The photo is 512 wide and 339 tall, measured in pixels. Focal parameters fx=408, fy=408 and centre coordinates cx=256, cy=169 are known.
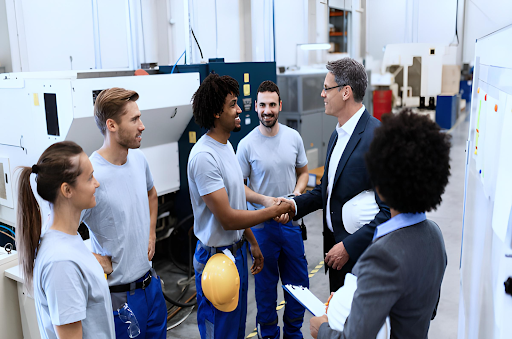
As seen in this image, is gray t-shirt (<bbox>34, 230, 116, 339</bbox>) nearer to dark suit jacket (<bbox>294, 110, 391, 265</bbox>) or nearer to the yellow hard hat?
the yellow hard hat

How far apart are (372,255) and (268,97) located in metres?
2.12

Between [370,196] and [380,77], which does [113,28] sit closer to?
[370,196]

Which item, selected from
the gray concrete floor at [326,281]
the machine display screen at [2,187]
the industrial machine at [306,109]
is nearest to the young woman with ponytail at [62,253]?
the gray concrete floor at [326,281]

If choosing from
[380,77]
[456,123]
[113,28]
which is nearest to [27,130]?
[113,28]

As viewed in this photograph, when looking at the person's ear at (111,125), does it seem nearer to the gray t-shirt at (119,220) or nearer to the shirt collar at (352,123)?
the gray t-shirt at (119,220)

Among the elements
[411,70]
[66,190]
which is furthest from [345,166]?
[411,70]

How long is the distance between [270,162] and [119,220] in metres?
1.34

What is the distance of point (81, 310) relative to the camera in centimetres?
133

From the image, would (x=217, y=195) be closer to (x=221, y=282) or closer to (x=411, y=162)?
(x=221, y=282)

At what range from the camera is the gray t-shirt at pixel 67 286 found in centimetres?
129

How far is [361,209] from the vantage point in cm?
197

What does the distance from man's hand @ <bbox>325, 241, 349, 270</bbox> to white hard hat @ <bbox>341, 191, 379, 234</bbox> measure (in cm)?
13

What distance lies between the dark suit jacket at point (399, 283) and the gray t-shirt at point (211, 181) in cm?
113

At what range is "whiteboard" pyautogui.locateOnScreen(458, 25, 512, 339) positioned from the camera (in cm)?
117
